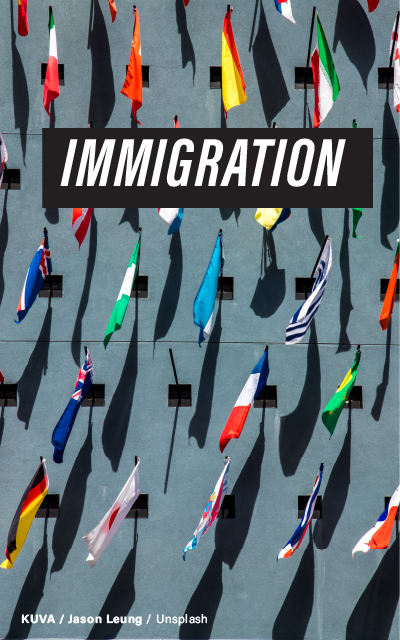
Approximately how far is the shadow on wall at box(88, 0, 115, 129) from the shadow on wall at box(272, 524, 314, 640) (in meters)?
12.5

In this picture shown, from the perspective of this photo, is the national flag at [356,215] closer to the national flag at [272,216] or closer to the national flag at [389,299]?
the national flag at [389,299]

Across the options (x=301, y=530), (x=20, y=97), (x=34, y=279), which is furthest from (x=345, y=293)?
(x=20, y=97)

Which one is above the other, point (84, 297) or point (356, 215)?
point (356, 215)

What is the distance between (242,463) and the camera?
21.0m

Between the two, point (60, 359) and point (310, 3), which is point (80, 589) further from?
point (310, 3)

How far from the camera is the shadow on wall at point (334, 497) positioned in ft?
67.8

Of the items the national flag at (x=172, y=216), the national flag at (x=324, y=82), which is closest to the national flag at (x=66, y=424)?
the national flag at (x=172, y=216)

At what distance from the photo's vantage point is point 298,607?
67.0ft

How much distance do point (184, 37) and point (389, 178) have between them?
6632mm

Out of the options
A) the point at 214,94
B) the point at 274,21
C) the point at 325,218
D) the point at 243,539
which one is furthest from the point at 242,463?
the point at 274,21

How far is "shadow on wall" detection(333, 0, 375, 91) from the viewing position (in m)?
22.4

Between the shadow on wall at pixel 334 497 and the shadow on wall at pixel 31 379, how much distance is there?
7733 millimetres

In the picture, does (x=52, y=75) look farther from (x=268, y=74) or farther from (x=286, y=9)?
(x=286, y=9)

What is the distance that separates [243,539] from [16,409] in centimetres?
656
